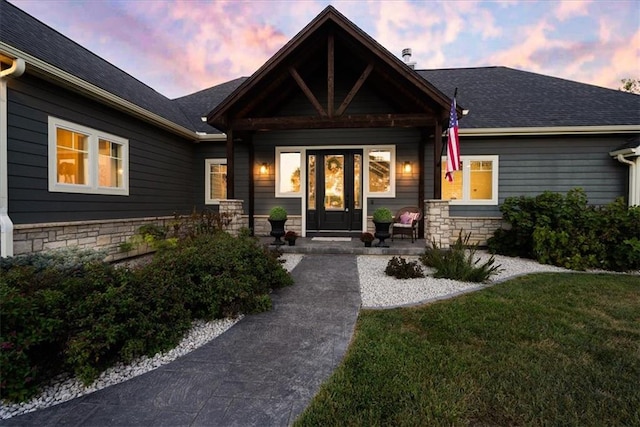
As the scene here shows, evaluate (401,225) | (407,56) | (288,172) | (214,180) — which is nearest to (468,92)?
(407,56)

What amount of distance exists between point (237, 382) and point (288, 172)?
A: 21.9 ft

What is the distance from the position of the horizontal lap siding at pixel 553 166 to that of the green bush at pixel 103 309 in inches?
262

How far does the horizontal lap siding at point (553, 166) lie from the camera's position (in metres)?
7.19

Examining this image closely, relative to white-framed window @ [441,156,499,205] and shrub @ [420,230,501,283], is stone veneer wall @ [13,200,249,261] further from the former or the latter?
white-framed window @ [441,156,499,205]

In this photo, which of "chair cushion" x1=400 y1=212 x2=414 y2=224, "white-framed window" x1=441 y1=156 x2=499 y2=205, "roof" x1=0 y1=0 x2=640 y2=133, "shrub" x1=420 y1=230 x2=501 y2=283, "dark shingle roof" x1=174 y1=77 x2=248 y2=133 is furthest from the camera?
"dark shingle roof" x1=174 y1=77 x2=248 y2=133

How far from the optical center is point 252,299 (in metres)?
3.23

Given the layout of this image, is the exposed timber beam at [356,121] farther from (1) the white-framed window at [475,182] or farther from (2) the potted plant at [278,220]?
(1) the white-framed window at [475,182]

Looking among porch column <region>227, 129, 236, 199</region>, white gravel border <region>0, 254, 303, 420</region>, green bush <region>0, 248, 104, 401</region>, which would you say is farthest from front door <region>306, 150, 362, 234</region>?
green bush <region>0, 248, 104, 401</region>

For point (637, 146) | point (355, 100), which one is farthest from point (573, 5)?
point (355, 100)

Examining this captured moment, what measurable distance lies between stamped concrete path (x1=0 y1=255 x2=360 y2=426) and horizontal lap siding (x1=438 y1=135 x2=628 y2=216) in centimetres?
638

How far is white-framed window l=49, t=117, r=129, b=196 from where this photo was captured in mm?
4734

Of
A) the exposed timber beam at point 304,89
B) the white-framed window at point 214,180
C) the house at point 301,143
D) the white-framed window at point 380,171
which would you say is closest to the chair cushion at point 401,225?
the house at point 301,143

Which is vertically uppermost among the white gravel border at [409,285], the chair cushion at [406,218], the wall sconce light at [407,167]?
the wall sconce light at [407,167]

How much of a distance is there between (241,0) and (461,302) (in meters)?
9.02
